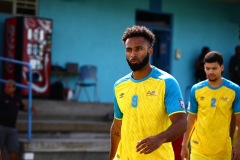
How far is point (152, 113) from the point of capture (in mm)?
5641

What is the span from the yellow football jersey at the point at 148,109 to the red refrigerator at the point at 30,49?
343 inches

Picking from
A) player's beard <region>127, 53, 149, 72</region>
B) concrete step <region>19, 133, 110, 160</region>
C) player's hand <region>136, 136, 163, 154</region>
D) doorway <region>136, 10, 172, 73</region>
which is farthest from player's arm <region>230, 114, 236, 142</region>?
doorway <region>136, 10, 172, 73</region>

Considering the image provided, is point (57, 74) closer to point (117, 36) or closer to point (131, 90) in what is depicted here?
point (117, 36)

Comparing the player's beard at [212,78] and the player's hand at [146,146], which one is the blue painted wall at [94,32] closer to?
the player's beard at [212,78]

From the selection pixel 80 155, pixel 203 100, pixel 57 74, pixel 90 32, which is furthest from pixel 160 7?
pixel 203 100

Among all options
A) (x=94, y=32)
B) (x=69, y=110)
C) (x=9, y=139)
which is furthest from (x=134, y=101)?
(x=94, y=32)

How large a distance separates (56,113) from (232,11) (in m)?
7.64

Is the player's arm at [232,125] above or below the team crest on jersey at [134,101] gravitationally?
below

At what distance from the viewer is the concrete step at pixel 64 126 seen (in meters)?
13.1

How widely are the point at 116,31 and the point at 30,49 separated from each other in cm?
315

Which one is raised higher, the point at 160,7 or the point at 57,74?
the point at 160,7

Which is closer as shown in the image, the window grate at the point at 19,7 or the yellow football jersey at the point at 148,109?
the yellow football jersey at the point at 148,109

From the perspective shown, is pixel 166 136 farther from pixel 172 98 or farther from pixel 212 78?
pixel 212 78

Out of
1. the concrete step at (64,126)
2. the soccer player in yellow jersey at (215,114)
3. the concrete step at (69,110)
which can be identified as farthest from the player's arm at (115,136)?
the concrete step at (69,110)
